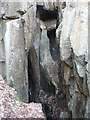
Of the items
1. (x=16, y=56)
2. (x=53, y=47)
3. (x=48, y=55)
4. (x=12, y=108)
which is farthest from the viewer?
(x=53, y=47)

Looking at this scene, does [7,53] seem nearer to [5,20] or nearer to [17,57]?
[17,57]

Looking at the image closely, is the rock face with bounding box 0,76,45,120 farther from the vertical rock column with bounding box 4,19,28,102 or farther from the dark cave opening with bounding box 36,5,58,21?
the dark cave opening with bounding box 36,5,58,21

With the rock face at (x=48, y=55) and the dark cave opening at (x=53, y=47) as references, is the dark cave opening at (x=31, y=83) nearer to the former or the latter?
the rock face at (x=48, y=55)

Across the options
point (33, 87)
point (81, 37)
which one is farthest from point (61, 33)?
point (33, 87)

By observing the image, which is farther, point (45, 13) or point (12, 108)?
point (45, 13)

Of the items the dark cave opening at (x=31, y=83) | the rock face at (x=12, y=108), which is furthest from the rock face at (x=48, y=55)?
the rock face at (x=12, y=108)

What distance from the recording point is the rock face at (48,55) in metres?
10.4

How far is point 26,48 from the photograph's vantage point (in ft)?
40.7

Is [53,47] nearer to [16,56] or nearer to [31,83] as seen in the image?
[31,83]

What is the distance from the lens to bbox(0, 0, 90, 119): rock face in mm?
10422

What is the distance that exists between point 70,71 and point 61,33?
1.27 meters

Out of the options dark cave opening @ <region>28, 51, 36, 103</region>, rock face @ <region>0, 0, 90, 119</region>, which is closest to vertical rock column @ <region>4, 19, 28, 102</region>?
rock face @ <region>0, 0, 90, 119</region>

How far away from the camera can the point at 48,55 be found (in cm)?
1358

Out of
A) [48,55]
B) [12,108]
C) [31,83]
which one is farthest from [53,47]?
[12,108]
